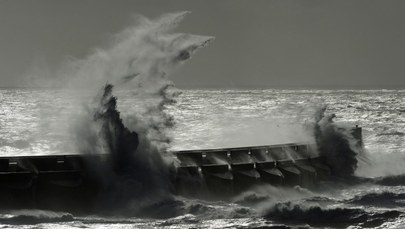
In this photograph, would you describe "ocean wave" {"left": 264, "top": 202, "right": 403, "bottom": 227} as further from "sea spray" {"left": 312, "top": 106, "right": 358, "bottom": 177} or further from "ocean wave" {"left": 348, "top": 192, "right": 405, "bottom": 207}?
"sea spray" {"left": 312, "top": 106, "right": 358, "bottom": 177}

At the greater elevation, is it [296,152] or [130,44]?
[130,44]

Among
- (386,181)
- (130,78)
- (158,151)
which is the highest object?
(130,78)

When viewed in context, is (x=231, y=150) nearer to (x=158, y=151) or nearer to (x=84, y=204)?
(x=158, y=151)

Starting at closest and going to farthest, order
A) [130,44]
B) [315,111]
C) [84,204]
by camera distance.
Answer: [84,204] → [130,44] → [315,111]

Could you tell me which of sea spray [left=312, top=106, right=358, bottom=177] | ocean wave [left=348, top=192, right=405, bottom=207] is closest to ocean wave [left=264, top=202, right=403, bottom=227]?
ocean wave [left=348, top=192, right=405, bottom=207]

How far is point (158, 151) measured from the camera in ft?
90.3

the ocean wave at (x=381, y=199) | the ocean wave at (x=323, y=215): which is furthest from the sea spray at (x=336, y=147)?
the ocean wave at (x=323, y=215)

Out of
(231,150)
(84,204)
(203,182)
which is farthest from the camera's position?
(231,150)

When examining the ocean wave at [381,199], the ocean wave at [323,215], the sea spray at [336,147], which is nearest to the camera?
the ocean wave at [323,215]

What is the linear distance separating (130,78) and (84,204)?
8.56 metres

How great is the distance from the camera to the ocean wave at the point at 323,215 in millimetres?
22734

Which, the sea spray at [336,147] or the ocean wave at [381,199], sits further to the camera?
the sea spray at [336,147]

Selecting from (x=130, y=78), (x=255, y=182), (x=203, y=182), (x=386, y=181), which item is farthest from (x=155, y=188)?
(x=386, y=181)

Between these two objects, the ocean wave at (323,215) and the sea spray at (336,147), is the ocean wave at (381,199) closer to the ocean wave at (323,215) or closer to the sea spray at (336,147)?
the ocean wave at (323,215)
